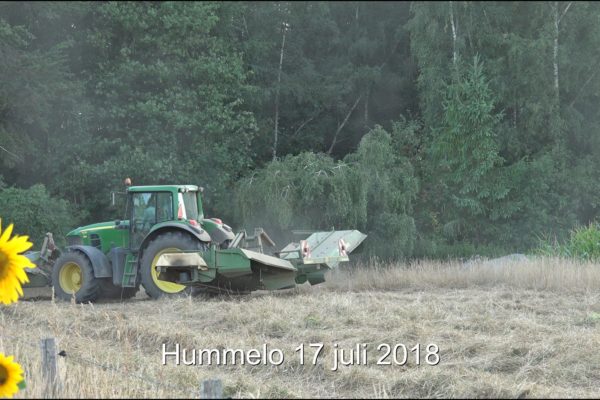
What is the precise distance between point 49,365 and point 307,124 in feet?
58.1

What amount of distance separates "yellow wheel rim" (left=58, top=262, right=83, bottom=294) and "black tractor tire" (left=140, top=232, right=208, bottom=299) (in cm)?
146

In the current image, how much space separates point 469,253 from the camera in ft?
77.6

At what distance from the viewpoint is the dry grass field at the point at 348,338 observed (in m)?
7.01

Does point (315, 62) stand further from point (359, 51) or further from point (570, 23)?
point (570, 23)

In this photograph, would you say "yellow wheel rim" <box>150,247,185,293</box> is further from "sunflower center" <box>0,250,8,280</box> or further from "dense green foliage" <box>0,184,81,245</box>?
"dense green foliage" <box>0,184,81,245</box>

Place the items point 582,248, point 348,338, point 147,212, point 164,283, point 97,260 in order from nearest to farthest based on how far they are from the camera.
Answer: point 348,338 < point 164,283 < point 97,260 < point 147,212 < point 582,248

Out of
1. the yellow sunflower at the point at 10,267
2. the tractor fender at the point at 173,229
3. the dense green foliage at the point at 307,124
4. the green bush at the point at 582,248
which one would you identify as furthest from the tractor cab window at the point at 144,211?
the yellow sunflower at the point at 10,267

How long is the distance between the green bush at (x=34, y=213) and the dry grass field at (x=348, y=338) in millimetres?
9177

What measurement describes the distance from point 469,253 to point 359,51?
853cm

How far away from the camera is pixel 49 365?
19.8 feet

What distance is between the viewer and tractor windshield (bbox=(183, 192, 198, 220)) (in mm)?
14438

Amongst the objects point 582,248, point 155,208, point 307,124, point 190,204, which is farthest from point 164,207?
point 582,248

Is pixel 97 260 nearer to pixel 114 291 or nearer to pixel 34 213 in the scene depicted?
pixel 114 291

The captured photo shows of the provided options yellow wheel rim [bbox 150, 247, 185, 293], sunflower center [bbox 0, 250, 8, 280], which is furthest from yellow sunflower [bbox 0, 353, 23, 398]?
yellow wheel rim [bbox 150, 247, 185, 293]
